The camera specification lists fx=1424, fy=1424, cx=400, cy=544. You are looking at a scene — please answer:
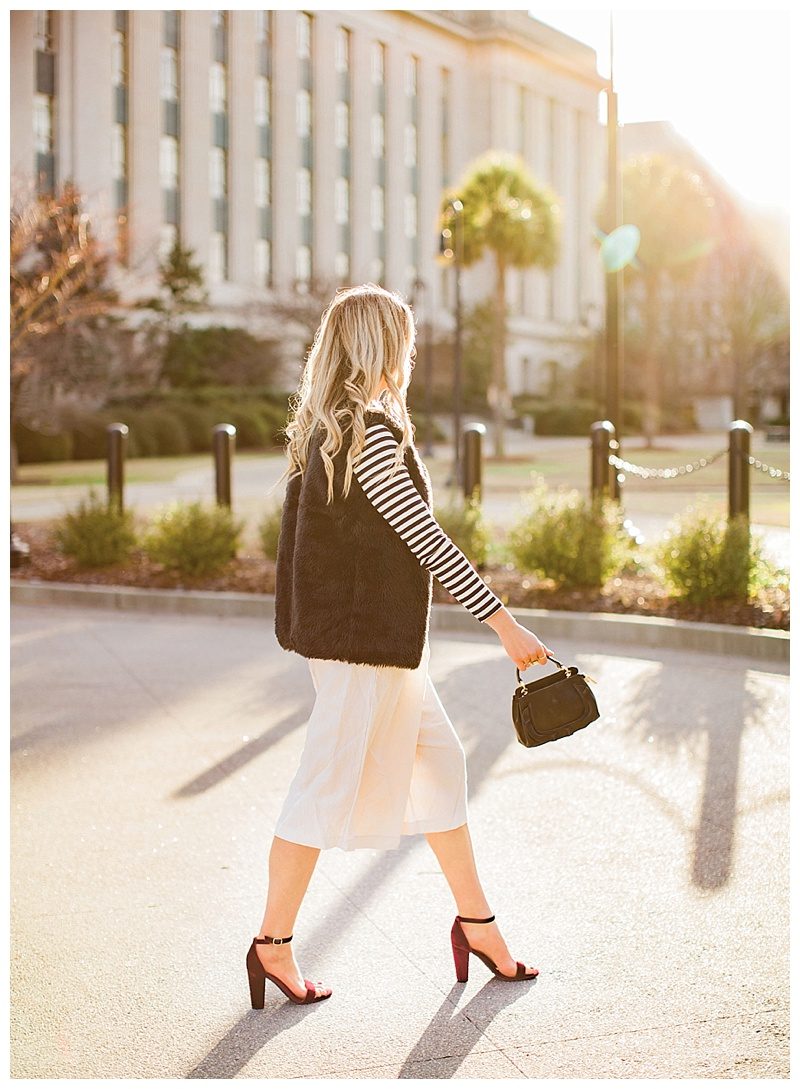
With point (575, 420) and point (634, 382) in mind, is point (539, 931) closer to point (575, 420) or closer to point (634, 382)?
point (575, 420)

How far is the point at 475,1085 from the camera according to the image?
3.09 m

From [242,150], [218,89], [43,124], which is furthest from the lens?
[242,150]

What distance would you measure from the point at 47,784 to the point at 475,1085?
3.29m

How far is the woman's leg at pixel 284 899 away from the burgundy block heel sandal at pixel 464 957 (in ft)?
1.35

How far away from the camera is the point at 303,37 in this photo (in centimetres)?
6184

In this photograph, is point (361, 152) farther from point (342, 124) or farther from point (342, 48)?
point (342, 48)

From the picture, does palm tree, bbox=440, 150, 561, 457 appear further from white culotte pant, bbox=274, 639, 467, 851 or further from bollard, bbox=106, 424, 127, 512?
white culotte pant, bbox=274, 639, 467, 851

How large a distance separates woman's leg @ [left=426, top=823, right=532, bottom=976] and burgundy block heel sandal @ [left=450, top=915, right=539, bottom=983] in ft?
0.04

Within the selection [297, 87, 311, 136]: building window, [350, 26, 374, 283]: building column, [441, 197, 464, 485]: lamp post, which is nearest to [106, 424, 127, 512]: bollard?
[441, 197, 464, 485]: lamp post

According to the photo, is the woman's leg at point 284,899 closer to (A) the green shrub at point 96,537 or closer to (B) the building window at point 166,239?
(A) the green shrub at point 96,537

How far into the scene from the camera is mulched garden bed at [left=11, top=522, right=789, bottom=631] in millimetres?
9539

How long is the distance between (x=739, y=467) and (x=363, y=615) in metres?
7.95

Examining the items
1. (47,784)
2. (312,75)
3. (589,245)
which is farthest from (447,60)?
(47,784)

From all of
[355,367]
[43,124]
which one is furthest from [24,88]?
[355,367]
